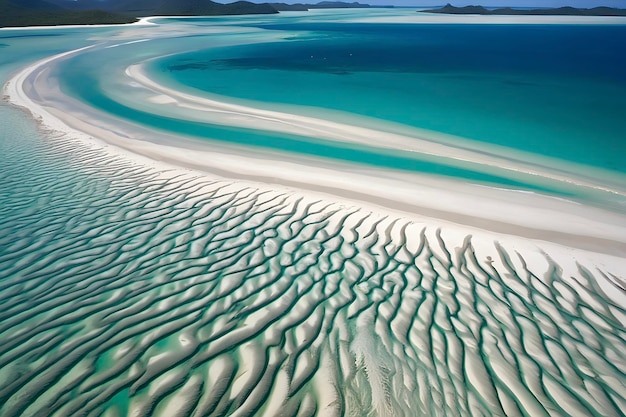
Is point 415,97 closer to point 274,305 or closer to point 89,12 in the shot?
point 274,305

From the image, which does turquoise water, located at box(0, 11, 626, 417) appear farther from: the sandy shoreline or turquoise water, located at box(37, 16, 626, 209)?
turquoise water, located at box(37, 16, 626, 209)

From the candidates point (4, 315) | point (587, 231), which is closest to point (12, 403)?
point (4, 315)

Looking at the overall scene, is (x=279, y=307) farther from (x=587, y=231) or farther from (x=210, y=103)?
(x=210, y=103)

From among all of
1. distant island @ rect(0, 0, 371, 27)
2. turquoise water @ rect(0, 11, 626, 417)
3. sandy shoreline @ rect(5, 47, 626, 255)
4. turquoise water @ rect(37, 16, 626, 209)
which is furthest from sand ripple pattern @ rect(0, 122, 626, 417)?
distant island @ rect(0, 0, 371, 27)

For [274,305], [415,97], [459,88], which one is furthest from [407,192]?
[459,88]

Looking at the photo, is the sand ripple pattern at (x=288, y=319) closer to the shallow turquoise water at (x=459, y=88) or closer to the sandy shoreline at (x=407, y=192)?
the sandy shoreline at (x=407, y=192)

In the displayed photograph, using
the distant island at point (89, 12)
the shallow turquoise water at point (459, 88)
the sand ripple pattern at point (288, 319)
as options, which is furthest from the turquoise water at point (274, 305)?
the distant island at point (89, 12)
